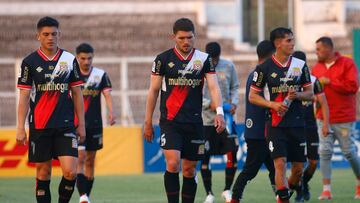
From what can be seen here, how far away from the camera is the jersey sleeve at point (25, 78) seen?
13.1 meters

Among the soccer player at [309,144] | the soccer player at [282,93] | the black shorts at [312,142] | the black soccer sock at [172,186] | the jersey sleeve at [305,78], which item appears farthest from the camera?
the black shorts at [312,142]

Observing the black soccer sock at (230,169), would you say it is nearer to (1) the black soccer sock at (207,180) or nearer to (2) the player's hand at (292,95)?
(1) the black soccer sock at (207,180)

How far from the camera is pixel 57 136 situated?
1334cm

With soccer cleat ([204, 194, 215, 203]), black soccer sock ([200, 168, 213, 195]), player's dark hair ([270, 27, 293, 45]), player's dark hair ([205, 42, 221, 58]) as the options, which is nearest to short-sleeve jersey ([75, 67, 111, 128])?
player's dark hair ([205, 42, 221, 58])

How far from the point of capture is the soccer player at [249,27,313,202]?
13.8 meters

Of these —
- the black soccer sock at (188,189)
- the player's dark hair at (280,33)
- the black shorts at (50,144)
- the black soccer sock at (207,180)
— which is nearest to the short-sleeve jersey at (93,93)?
the black soccer sock at (207,180)

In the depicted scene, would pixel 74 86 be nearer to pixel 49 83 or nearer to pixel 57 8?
pixel 49 83

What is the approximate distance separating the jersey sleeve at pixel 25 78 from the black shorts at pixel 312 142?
510cm

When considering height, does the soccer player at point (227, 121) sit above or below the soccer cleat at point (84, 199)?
above

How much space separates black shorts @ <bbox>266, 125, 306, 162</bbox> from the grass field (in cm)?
233

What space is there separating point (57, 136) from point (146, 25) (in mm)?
17558

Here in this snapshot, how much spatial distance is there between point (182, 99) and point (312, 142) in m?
3.98

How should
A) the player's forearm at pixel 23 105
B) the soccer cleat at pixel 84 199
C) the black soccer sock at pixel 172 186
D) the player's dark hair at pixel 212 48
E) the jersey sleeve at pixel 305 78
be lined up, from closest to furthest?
the player's forearm at pixel 23 105 < the black soccer sock at pixel 172 186 < the jersey sleeve at pixel 305 78 < the soccer cleat at pixel 84 199 < the player's dark hair at pixel 212 48

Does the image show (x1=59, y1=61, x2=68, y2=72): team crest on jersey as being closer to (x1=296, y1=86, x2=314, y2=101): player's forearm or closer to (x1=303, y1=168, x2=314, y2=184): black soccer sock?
(x1=296, y1=86, x2=314, y2=101): player's forearm
